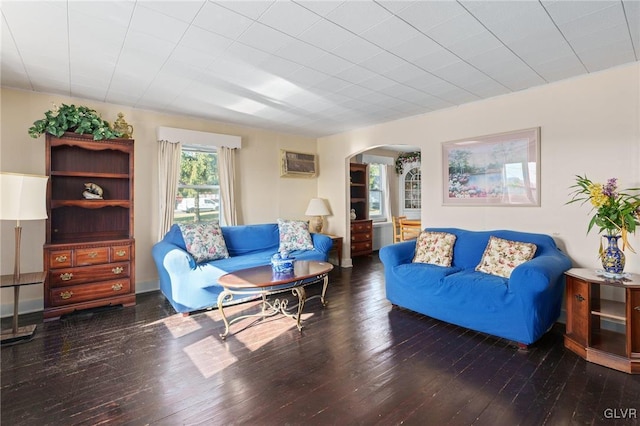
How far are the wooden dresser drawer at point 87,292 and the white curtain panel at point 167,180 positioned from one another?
33.6 inches

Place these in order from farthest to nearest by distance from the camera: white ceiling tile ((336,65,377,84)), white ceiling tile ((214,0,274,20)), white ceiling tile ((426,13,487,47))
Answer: white ceiling tile ((336,65,377,84)), white ceiling tile ((426,13,487,47)), white ceiling tile ((214,0,274,20))

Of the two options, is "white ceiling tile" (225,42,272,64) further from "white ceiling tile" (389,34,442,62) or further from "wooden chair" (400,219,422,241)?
"wooden chair" (400,219,422,241)

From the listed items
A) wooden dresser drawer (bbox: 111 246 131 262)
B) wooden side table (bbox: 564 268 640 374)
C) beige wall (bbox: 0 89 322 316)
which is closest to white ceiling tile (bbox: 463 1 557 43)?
wooden side table (bbox: 564 268 640 374)

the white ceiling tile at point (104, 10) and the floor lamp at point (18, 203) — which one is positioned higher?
the white ceiling tile at point (104, 10)

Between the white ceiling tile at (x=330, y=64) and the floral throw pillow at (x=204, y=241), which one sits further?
the floral throw pillow at (x=204, y=241)

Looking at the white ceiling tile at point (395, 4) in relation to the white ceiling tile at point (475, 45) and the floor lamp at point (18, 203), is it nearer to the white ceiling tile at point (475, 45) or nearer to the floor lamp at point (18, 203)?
the white ceiling tile at point (475, 45)

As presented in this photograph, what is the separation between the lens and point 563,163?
3.14 m

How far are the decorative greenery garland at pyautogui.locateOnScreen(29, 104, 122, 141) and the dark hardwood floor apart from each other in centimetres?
203

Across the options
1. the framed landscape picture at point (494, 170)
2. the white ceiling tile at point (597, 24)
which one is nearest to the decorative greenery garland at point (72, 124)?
the framed landscape picture at point (494, 170)

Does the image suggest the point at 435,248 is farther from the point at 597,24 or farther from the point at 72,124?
the point at 72,124

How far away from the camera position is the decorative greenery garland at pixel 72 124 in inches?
128

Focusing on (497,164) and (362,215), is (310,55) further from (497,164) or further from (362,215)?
(362,215)

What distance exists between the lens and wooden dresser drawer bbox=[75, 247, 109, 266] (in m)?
3.36

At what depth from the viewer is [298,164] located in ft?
18.7
